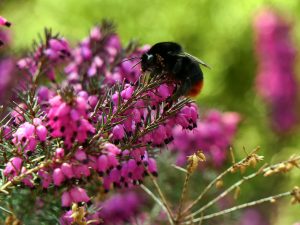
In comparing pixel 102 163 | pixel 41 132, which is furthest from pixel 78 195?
pixel 41 132

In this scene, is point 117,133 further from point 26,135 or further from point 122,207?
point 122,207

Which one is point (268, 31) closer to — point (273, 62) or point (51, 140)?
point (273, 62)

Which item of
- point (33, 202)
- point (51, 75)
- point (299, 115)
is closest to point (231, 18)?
point (299, 115)

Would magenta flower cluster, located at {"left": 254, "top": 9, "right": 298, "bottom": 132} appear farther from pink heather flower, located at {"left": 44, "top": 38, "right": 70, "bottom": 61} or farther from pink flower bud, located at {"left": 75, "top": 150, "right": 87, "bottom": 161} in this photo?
pink flower bud, located at {"left": 75, "top": 150, "right": 87, "bottom": 161}

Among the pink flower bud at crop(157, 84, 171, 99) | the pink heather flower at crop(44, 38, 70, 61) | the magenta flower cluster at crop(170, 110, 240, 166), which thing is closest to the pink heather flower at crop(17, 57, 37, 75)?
the pink heather flower at crop(44, 38, 70, 61)

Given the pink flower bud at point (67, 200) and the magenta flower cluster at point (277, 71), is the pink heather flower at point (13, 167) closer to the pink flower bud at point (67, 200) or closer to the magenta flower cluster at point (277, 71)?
the pink flower bud at point (67, 200)

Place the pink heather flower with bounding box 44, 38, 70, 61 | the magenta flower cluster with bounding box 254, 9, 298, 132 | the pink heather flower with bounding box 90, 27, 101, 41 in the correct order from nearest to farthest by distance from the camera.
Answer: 1. the pink heather flower with bounding box 44, 38, 70, 61
2. the pink heather flower with bounding box 90, 27, 101, 41
3. the magenta flower cluster with bounding box 254, 9, 298, 132

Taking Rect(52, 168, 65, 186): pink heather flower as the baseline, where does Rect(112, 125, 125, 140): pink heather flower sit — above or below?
above
